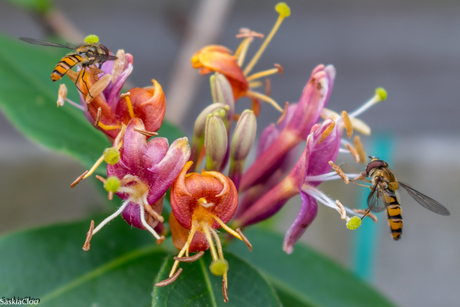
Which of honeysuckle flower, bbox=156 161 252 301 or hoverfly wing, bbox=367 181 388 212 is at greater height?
hoverfly wing, bbox=367 181 388 212

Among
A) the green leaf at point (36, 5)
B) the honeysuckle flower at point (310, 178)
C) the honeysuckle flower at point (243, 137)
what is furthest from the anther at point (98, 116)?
the green leaf at point (36, 5)

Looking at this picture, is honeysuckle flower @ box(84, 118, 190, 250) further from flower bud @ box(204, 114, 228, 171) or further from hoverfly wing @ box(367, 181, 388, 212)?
hoverfly wing @ box(367, 181, 388, 212)

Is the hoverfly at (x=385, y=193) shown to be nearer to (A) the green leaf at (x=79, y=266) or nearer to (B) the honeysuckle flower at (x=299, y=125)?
(B) the honeysuckle flower at (x=299, y=125)

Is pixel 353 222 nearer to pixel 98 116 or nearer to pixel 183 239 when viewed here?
pixel 183 239

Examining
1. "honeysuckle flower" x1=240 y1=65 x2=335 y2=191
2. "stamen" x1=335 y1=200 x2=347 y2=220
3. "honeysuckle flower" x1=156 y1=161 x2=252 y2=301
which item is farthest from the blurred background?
"honeysuckle flower" x1=156 y1=161 x2=252 y2=301

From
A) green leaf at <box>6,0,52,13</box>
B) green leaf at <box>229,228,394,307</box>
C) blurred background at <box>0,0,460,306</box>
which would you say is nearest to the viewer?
green leaf at <box>229,228,394,307</box>

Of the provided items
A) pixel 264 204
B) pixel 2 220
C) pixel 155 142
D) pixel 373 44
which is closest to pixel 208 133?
pixel 155 142

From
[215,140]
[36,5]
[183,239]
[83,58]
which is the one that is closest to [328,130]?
[215,140]
